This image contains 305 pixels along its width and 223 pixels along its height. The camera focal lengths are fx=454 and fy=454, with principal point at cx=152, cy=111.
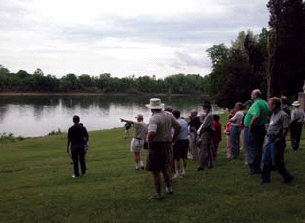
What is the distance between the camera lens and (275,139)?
10.0m

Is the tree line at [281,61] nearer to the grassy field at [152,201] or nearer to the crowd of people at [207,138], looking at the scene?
the crowd of people at [207,138]

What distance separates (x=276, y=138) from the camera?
395 inches

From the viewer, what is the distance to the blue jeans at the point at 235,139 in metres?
14.8

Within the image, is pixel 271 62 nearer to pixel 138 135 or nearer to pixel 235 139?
pixel 235 139

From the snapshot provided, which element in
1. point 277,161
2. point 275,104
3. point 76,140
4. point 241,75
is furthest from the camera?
point 241,75

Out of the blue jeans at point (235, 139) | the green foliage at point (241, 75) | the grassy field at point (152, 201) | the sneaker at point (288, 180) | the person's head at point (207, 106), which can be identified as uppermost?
the green foliage at point (241, 75)

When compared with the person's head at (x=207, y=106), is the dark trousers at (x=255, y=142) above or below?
below

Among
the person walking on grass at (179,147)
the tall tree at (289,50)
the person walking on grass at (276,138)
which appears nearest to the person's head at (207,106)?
the person walking on grass at (179,147)

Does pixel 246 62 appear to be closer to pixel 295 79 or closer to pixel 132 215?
pixel 295 79

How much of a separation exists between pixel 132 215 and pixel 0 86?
153919 mm

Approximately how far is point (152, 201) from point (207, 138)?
4.27 metres

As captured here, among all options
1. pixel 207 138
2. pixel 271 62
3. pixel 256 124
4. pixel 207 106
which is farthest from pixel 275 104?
pixel 271 62

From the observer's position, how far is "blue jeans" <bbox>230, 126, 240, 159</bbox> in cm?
1481

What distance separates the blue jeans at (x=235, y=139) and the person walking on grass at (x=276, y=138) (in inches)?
179
